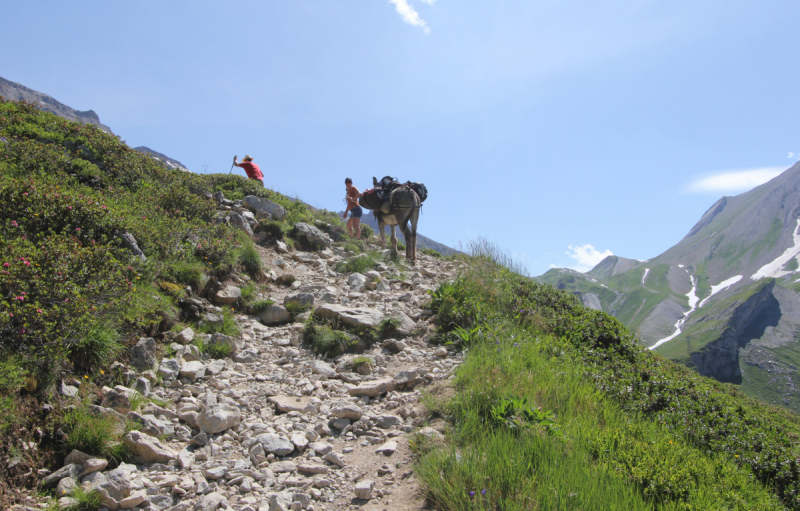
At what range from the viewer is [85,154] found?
37.4 feet

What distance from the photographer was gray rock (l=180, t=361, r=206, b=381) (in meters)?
5.62

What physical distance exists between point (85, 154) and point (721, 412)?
15.9 meters

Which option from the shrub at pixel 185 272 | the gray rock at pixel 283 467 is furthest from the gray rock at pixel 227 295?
the gray rock at pixel 283 467

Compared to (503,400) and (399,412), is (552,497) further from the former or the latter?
(399,412)

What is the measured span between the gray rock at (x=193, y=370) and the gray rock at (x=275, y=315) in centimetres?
233

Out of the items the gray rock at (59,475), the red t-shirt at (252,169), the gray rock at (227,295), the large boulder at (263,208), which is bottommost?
the gray rock at (59,475)

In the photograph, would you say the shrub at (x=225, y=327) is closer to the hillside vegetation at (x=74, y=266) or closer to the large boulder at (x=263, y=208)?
the hillside vegetation at (x=74, y=266)

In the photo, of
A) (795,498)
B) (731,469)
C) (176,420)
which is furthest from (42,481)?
(795,498)

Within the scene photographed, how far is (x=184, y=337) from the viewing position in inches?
249

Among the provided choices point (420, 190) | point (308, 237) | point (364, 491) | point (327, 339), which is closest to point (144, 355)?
point (327, 339)

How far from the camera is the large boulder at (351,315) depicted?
25.6 feet

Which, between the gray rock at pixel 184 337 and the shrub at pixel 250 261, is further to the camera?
the shrub at pixel 250 261

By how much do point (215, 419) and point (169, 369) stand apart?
1.45 m

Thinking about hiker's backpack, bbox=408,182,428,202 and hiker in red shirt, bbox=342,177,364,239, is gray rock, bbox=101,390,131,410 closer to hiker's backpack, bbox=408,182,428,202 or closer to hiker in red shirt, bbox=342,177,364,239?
hiker's backpack, bbox=408,182,428,202
